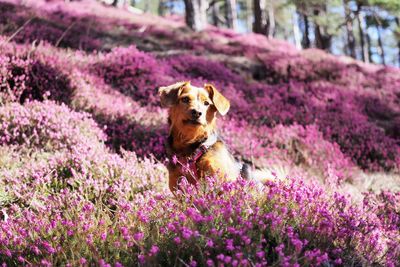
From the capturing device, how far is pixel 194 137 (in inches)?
151

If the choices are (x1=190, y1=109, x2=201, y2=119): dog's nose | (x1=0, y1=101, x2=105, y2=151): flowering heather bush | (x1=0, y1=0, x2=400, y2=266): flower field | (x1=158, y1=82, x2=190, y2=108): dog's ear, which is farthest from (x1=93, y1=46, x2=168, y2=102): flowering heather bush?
(x1=190, y1=109, x2=201, y2=119): dog's nose

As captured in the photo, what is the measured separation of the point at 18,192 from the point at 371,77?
37.5ft

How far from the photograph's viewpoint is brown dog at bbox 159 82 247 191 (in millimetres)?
3727

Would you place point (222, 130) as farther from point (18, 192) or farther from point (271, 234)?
point (271, 234)

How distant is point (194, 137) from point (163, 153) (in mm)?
2532

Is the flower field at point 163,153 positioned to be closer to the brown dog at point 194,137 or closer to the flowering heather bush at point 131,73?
the flowering heather bush at point 131,73

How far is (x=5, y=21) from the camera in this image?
10.9 meters

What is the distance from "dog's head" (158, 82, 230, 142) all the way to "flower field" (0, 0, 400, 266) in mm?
614

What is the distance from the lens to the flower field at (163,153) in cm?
273

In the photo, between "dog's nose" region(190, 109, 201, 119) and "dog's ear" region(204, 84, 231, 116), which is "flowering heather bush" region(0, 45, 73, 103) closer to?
"dog's ear" region(204, 84, 231, 116)

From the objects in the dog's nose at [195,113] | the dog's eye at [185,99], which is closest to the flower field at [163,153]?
the dog's nose at [195,113]

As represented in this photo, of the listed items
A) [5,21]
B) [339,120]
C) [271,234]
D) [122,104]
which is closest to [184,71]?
[122,104]

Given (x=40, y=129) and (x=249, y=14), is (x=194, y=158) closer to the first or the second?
(x=40, y=129)

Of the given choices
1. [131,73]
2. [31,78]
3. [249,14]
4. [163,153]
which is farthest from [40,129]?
[249,14]
